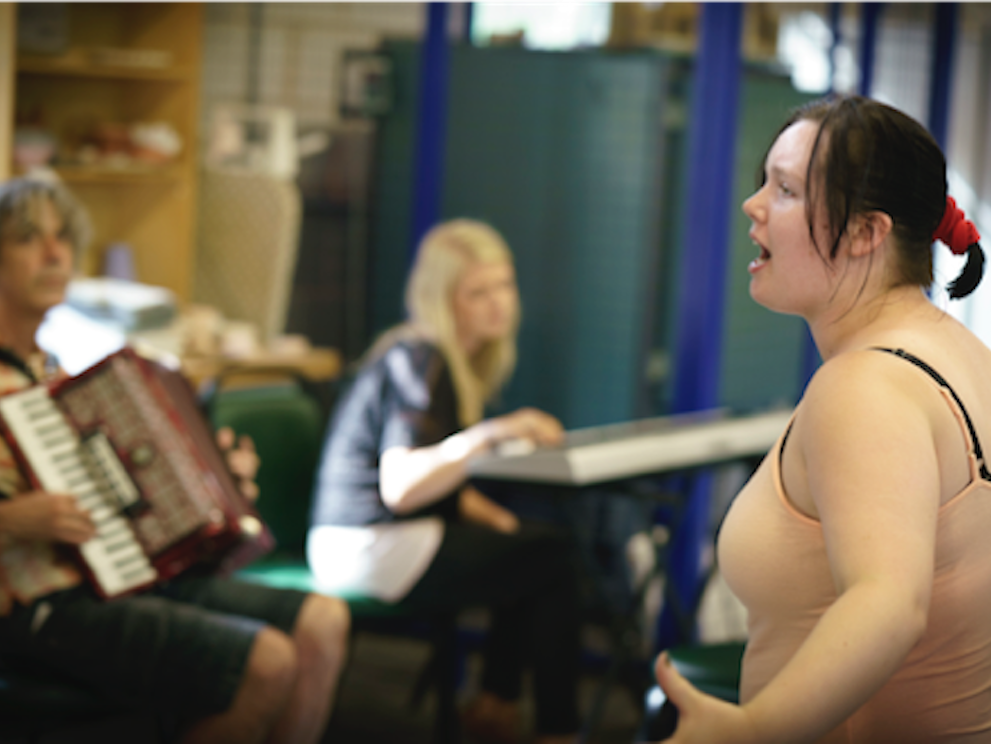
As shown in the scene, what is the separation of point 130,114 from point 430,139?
1.54 metres

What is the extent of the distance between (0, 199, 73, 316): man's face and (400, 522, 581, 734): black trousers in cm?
100

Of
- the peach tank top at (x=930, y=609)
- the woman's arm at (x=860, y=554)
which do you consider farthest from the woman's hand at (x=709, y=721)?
the peach tank top at (x=930, y=609)

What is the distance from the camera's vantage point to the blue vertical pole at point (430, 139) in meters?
3.30

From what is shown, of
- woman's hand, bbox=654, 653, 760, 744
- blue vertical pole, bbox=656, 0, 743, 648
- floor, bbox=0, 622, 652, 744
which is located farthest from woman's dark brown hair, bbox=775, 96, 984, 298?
floor, bbox=0, 622, 652, 744

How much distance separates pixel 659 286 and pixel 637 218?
0.70ft

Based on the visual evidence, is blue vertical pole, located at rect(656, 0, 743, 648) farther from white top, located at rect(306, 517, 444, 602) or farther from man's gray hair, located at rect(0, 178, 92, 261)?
man's gray hair, located at rect(0, 178, 92, 261)

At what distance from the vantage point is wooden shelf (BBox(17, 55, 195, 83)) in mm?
3840

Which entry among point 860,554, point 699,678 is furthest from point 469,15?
point 860,554

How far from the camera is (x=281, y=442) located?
2781 mm

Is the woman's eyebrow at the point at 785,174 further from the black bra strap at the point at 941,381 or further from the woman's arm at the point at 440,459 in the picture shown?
the woman's arm at the point at 440,459

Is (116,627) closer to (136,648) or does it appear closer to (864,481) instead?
(136,648)

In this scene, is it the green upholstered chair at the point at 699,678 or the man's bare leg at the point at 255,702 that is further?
the man's bare leg at the point at 255,702

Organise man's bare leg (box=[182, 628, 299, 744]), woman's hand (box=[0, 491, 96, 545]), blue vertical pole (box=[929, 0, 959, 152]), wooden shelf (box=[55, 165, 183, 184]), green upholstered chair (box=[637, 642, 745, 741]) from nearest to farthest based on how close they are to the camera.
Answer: green upholstered chair (box=[637, 642, 745, 741]) < woman's hand (box=[0, 491, 96, 545]) < man's bare leg (box=[182, 628, 299, 744]) < wooden shelf (box=[55, 165, 183, 184]) < blue vertical pole (box=[929, 0, 959, 152])

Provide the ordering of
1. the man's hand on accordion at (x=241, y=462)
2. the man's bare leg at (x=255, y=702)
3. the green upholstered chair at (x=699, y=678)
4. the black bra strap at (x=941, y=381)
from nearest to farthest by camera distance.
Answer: the black bra strap at (x=941, y=381), the green upholstered chair at (x=699, y=678), the man's bare leg at (x=255, y=702), the man's hand on accordion at (x=241, y=462)
